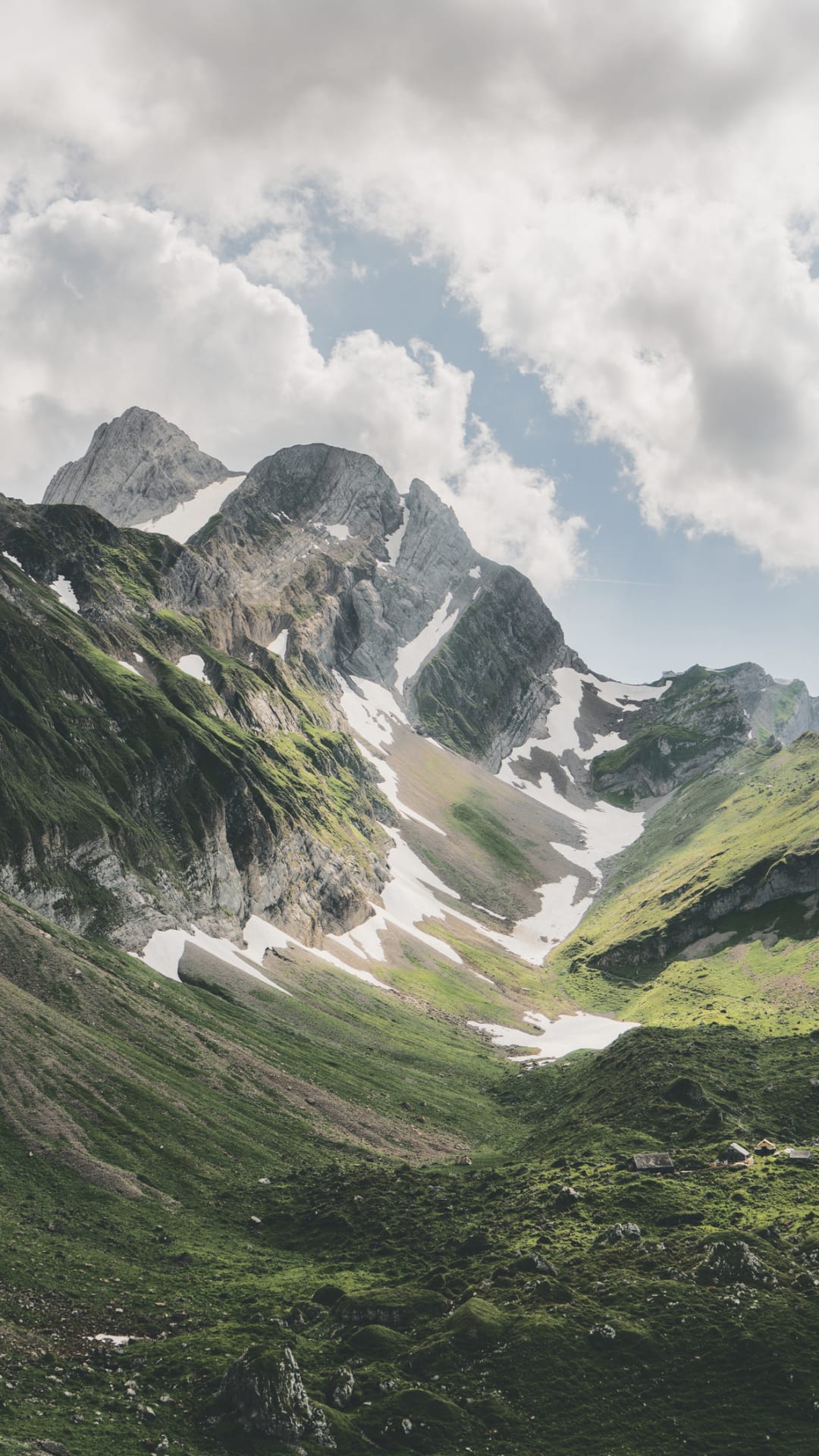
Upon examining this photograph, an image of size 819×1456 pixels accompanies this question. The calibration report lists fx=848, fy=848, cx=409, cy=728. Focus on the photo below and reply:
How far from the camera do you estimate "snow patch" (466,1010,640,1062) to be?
171 m

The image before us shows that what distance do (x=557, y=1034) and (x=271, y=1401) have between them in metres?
160

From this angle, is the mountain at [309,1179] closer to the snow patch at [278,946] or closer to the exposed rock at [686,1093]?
the exposed rock at [686,1093]

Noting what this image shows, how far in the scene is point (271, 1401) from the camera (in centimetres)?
3697

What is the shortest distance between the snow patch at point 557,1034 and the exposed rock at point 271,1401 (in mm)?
133068

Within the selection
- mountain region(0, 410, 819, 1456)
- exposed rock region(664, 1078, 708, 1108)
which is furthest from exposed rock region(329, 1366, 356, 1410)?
exposed rock region(664, 1078, 708, 1108)

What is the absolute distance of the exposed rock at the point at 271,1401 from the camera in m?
36.6

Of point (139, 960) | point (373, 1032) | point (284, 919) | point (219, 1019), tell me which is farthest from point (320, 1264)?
point (284, 919)

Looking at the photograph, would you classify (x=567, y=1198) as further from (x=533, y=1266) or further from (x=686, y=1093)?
(x=686, y=1093)

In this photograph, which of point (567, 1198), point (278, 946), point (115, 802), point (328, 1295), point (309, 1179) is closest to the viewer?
point (328, 1295)

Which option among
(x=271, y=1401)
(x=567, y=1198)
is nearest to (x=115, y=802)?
(x=567, y=1198)

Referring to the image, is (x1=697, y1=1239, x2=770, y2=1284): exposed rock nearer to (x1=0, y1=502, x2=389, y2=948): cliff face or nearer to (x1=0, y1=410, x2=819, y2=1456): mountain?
(x1=0, y1=410, x2=819, y2=1456): mountain

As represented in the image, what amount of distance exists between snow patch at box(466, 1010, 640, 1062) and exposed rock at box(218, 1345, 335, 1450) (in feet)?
437

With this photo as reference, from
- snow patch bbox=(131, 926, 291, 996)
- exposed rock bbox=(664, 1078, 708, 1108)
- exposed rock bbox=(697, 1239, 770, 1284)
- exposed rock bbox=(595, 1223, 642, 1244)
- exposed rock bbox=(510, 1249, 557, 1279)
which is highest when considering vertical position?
exposed rock bbox=(664, 1078, 708, 1108)

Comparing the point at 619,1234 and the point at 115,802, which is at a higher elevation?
the point at 115,802
